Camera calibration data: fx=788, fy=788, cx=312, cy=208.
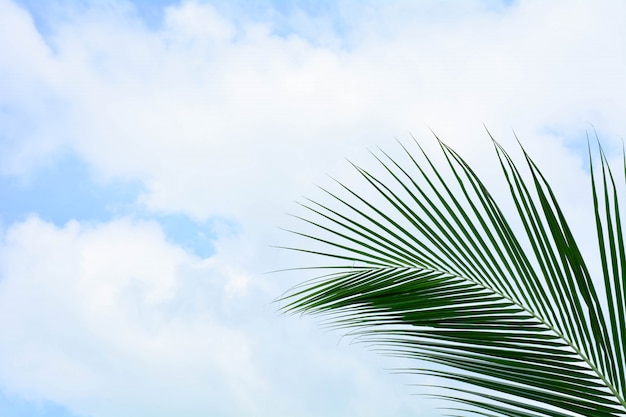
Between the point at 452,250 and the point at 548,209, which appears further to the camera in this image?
the point at 452,250

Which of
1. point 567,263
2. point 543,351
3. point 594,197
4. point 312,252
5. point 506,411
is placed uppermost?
point 312,252

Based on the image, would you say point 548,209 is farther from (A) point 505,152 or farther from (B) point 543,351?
(B) point 543,351

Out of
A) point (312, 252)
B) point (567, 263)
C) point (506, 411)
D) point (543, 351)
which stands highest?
point (312, 252)

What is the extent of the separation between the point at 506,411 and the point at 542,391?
0.30 feet

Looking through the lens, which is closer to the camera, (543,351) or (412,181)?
(543,351)

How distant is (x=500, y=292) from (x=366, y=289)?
315 mm

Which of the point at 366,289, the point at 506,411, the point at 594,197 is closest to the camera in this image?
the point at 506,411

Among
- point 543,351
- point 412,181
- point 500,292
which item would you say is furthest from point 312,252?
point 543,351

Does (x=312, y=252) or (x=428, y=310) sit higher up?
(x=312, y=252)

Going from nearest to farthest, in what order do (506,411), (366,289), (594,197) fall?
(506,411)
(594,197)
(366,289)

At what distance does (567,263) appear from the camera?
5.62ft

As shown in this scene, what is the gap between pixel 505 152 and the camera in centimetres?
183

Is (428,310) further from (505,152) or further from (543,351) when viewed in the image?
(505,152)

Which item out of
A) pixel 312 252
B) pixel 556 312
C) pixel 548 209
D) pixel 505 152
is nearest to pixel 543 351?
pixel 556 312
